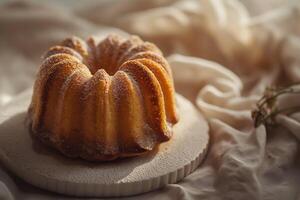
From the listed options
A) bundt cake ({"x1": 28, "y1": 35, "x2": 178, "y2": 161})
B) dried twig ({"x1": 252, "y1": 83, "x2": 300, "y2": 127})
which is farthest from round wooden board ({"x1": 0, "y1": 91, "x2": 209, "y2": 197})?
dried twig ({"x1": 252, "y1": 83, "x2": 300, "y2": 127})

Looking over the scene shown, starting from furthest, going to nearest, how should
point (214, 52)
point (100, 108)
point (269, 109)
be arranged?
point (214, 52)
point (269, 109)
point (100, 108)

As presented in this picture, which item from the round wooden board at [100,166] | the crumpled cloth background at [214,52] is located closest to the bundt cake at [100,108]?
the round wooden board at [100,166]

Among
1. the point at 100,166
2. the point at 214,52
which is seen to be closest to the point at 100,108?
the point at 100,166

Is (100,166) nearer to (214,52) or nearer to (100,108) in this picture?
(100,108)

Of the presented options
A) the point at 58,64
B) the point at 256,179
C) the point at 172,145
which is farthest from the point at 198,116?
the point at 58,64

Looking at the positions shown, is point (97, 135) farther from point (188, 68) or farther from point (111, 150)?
point (188, 68)

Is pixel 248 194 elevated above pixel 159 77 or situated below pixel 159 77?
below

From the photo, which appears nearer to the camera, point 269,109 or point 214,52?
point 269,109
